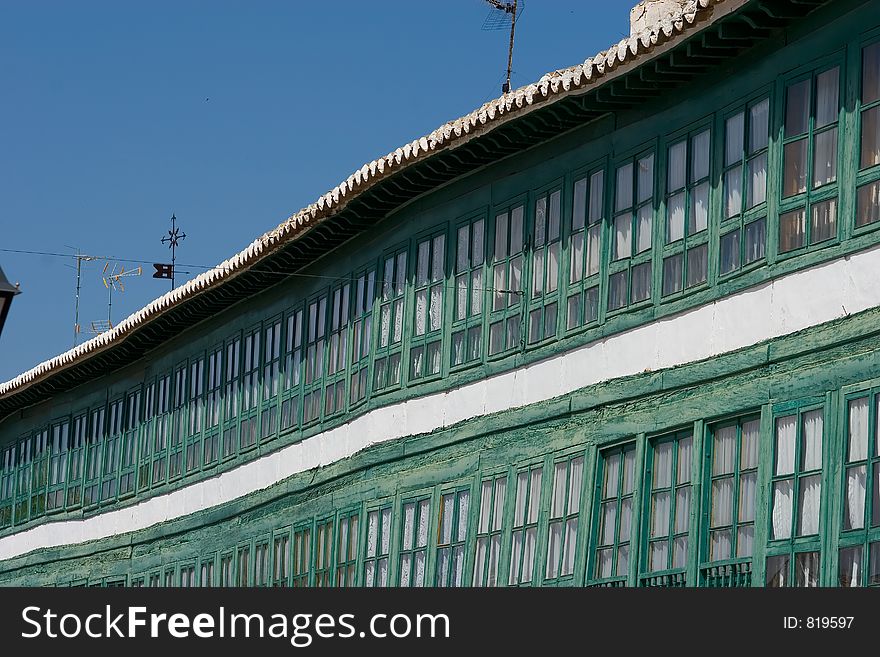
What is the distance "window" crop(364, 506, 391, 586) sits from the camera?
20.9 m

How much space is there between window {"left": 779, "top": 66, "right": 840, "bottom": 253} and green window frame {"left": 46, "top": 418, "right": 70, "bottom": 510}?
19356mm

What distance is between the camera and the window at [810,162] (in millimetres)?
14609

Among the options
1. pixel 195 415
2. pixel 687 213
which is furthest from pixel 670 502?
pixel 195 415

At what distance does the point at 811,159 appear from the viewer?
14.8m

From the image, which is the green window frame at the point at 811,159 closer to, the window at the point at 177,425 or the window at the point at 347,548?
the window at the point at 347,548

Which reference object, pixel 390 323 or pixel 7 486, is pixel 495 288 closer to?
pixel 390 323

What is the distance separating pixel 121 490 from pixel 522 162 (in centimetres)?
1270

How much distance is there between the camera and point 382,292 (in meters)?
21.9

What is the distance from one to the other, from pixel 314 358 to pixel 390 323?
221 centimetres

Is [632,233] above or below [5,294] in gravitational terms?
above

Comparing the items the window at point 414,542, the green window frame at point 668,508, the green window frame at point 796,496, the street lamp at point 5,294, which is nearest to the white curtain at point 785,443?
the green window frame at point 796,496

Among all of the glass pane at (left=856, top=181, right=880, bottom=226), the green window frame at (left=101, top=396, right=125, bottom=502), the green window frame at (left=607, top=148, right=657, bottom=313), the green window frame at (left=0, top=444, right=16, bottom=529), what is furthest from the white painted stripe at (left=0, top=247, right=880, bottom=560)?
the green window frame at (left=0, top=444, right=16, bottom=529)

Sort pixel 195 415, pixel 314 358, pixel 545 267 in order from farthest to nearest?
pixel 195 415 < pixel 314 358 < pixel 545 267

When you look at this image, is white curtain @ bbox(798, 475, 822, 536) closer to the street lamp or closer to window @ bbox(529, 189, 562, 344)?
window @ bbox(529, 189, 562, 344)
